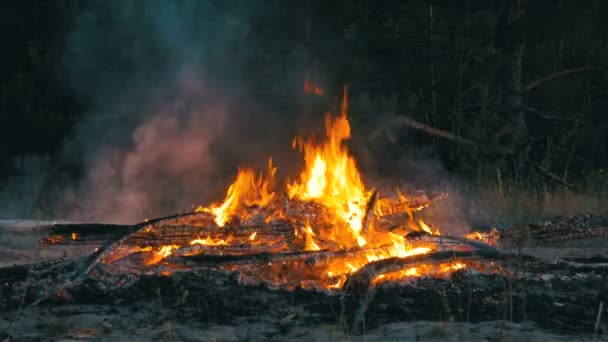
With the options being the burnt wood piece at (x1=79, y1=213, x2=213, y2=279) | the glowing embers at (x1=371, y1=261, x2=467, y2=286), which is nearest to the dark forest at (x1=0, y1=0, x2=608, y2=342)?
the burnt wood piece at (x1=79, y1=213, x2=213, y2=279)

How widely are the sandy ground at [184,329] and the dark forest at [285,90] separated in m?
7.27

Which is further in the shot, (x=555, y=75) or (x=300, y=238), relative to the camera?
Result: (x=555, y=75)

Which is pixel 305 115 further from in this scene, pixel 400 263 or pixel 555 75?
pixel 400 263

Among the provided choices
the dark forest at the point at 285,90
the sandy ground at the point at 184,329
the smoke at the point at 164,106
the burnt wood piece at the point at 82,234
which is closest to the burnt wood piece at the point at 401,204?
the burnt wood piece at the point at 82,234

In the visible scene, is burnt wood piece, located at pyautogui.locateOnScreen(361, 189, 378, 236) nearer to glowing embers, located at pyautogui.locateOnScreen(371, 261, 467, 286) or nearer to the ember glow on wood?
the ember glow on wood

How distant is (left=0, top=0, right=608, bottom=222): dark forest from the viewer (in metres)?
12.2

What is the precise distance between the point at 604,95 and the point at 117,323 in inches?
457

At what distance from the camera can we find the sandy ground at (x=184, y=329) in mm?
4191

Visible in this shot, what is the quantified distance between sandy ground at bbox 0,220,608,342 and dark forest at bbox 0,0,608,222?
7.27 m

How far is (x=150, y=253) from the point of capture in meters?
6.13

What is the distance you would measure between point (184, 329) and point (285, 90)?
9.04 m

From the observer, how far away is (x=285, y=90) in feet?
42.8

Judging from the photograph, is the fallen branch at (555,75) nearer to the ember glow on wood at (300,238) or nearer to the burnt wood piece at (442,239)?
the ember glow on wood at (300,238)

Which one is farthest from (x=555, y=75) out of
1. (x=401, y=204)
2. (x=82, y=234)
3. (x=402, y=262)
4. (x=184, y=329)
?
(x=184, y=329)
